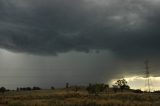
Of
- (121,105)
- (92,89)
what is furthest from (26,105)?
(92,89)

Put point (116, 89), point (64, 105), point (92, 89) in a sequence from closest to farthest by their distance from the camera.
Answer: point (64, 105) → point (92, 89) → point (116, 89)

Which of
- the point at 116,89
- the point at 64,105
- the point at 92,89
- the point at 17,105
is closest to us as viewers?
the point at 64,105

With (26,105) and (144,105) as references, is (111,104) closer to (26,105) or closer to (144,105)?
(144,105)

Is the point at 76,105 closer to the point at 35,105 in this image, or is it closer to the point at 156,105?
the point at 35,105

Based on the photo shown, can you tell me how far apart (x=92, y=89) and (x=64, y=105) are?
86.9 metres

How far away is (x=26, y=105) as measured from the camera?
75.9m

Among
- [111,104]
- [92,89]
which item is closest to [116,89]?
[92,89]

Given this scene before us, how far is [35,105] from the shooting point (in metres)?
74.5

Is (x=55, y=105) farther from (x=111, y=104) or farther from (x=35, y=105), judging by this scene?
(x=111, y=104)

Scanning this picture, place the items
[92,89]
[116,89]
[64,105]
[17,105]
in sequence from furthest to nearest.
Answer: [116,89]
[92,89]
[17,105]
[64,105]

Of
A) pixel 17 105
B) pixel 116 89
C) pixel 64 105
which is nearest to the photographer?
pixel 64 105

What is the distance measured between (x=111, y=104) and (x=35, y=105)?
1780 cm

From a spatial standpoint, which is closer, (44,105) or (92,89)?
(44,105)

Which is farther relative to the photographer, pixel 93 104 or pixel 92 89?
pixel 92 89
